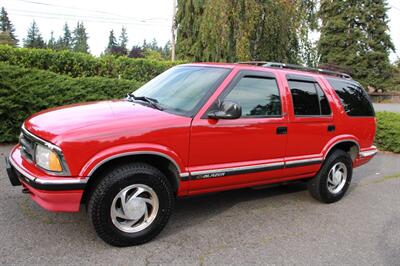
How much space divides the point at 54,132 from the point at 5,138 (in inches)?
191

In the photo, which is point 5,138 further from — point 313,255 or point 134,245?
point 313,255

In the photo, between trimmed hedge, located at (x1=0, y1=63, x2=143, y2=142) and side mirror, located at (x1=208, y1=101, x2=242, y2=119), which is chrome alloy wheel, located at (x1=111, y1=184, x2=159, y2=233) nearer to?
side mirror, located at (x1=208, y1=101, x2=242, y2=119)

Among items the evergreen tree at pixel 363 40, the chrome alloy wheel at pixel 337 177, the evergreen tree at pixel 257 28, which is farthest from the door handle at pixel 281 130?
the evergreen tree at pixel 363 40

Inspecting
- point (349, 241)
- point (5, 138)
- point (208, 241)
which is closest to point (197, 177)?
point (208, 241)

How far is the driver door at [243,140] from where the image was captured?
4047 mm

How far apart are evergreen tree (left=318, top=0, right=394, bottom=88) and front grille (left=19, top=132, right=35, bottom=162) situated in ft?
158

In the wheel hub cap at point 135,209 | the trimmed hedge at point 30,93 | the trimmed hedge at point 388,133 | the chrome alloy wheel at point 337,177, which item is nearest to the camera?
the wheel hub cap at point 135,209

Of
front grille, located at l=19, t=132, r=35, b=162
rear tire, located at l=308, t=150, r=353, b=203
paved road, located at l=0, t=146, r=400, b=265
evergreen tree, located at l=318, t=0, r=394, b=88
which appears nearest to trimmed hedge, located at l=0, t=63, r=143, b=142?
paved road, located at l=0, t=146, r=400, b=265

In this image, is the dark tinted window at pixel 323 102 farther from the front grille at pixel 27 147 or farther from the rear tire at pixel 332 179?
the front grille at pixel 27 147

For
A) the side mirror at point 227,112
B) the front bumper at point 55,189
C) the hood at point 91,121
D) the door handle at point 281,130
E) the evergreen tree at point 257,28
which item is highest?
the evergreen tree at point 257,28

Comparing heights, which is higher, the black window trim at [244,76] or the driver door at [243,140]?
the black window trim at [244,76]

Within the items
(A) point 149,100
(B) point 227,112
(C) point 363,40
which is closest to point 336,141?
(B) point 227,112

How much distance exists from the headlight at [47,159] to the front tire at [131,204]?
0.41 meters

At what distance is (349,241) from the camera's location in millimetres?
4246
